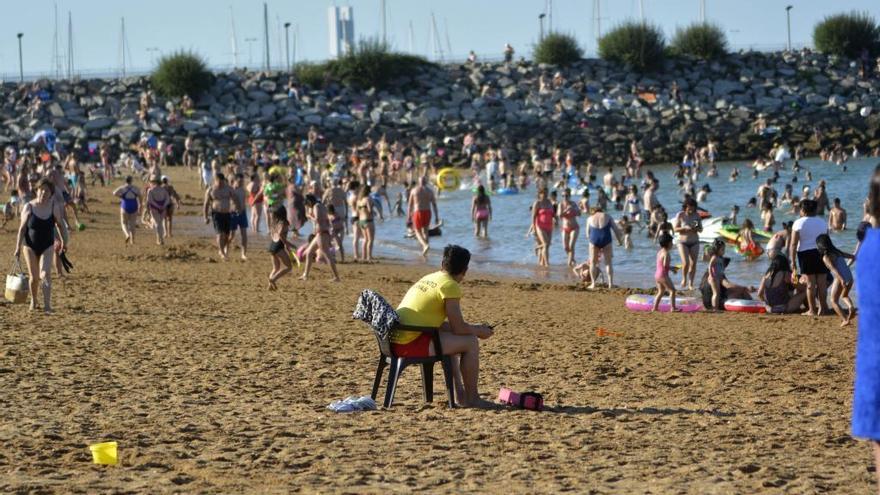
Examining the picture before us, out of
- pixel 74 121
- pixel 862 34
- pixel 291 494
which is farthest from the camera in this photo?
pixel 862 34

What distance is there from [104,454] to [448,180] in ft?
118

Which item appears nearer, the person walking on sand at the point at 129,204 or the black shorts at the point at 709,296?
the black shorts at the point at 709,296

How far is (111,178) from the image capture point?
133 ft

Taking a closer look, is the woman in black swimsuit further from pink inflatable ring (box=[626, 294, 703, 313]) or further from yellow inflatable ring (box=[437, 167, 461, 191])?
yellow inflatable ring (box=[437, 167, 461, 191])

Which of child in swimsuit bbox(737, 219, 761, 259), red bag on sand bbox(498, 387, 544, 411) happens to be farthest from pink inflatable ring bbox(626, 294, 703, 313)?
child in swimsuit bbox(737, 219, 761, 259)

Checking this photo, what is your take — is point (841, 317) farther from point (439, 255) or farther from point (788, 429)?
point (439, 255)

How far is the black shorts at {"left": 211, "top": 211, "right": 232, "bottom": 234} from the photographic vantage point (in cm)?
1858

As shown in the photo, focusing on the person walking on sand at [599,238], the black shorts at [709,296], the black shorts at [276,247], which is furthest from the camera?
the person walking on sand at [599,238]

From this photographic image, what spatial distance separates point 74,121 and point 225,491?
163 ft

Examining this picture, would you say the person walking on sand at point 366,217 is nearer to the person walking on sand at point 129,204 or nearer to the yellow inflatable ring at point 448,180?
the person walking on sand at point 129,204

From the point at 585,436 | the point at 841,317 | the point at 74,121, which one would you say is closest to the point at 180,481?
the point at 585,436

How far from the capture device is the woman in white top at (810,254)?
12086 mm

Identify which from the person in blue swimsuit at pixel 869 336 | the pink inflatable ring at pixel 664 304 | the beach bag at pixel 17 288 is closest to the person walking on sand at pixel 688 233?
the pink inflatable ring at pixel 664 304

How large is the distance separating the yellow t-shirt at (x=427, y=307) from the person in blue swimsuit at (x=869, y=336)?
374cm
